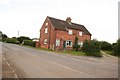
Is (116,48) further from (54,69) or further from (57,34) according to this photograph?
(54,69)

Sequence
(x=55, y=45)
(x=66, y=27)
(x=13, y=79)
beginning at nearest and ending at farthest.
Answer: (x=13, y=79) < (x=55, y=45) < (x=66, y=27)

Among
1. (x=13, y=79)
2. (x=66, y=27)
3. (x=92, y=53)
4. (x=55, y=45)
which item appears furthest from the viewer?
(x=66, y=27)

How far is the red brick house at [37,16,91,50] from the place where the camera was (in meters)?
48.2

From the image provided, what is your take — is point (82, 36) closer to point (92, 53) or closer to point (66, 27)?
point (66, 27)

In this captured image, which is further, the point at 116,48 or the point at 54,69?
the point at 116,48

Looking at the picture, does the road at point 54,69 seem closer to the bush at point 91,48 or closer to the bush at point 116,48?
the bush at point 91,48

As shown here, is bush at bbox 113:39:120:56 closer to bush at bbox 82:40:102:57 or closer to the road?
bush at bbox 82:40:102:57

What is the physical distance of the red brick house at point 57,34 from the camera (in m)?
48.2

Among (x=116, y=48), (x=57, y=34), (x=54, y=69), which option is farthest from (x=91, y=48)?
(x=54, y=69)

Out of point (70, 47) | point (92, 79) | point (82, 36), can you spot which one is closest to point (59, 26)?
point (70, 47)

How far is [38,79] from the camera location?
1134 centimetres

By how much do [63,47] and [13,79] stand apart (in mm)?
38983

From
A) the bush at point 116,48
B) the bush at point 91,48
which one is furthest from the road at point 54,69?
the bush at point 116,48

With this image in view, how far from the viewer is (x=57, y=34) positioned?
1900 inches
